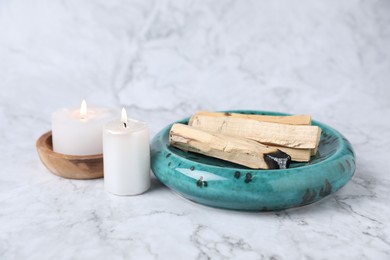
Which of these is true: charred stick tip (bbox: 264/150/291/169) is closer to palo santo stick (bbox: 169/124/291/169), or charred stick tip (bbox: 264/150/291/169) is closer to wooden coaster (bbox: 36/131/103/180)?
palo santo stick (bbox: 169/124/291/169)

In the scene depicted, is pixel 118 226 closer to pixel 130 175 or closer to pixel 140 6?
pixel 130 175

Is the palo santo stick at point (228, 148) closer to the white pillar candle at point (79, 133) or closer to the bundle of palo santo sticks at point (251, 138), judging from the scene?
the bundle of palo santo sticks at point (251, 138)

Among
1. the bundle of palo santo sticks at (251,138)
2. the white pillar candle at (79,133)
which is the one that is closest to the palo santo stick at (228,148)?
the bundle of palo santo sticks at (251,138)

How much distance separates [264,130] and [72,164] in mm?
293

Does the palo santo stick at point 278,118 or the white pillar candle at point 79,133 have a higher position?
the palo santo stick at point 278,118

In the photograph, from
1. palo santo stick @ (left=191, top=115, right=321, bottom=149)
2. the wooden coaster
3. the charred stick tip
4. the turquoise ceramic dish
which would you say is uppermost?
palo santo stick @ (left=191, top=115, right=321, bottom=149)

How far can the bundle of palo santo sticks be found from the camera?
2.50 feet

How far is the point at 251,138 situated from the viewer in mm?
837

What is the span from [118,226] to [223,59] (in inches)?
28.3

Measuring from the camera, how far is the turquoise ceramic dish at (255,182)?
2.32 feet

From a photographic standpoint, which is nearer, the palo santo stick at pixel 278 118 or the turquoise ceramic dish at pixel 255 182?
the turquoise ceramic dish at pixel 255 182

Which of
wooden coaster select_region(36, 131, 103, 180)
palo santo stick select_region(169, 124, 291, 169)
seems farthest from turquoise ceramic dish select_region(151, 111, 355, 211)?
wooden coaster select_region(36, 131, 103, 180)

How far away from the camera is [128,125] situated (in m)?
0.81

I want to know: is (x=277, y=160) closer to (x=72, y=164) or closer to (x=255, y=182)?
(x=255, y=182)
